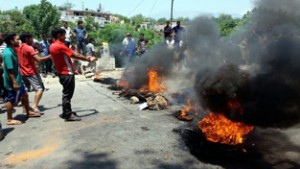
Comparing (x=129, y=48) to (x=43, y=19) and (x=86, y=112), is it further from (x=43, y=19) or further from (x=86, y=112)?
(x=43, y=19)

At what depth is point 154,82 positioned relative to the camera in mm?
10773

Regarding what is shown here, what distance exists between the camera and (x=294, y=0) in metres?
9.97

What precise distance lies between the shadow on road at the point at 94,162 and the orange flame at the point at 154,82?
5.23 m

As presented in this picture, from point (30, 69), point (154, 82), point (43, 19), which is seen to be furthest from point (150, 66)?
point (43, 19)

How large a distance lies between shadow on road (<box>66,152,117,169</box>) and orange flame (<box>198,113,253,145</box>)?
199 centimetres

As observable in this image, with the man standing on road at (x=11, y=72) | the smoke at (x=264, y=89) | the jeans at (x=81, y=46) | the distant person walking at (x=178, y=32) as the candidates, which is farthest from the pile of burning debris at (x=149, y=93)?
the distant person walking at (x=178, y=32)

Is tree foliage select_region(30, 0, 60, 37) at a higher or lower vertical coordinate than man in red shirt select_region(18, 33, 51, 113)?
higher

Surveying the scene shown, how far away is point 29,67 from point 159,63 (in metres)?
5.13

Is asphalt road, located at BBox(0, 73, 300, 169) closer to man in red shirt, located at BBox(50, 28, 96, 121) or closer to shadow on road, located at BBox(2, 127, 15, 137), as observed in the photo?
shadow on road, located at BBox(2, 127, 15, 137)

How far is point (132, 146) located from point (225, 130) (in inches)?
70.9

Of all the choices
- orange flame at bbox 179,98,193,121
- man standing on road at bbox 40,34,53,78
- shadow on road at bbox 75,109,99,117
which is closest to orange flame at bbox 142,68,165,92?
orange flame at bbox 179,98,193,121

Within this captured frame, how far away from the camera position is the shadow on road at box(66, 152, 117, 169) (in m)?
5.02

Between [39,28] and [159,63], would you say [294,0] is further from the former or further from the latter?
[39,28]

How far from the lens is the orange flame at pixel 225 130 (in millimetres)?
5891
